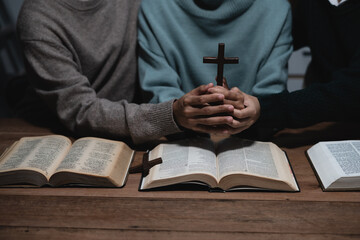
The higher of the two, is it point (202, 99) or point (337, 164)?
point (202, 99)

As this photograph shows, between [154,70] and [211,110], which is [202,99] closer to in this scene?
[211,110]

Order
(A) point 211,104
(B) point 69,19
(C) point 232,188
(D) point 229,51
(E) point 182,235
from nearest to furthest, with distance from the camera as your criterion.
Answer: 1. (E) point 182,235
2. (C) point 232,188
3. (A) point 211,104
4. (B) point 69,19
5. (D) point 229,51

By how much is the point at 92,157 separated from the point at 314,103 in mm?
751

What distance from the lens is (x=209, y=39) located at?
4.13 ft

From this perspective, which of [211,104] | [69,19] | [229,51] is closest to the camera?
[211,104]

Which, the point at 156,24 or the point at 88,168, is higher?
the point at 156,24

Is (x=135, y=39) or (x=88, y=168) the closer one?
(x=88, y=168)

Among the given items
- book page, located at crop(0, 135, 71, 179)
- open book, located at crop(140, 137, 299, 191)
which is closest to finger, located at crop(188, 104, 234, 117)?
open book, located at crop(140, 137, 299, 191)

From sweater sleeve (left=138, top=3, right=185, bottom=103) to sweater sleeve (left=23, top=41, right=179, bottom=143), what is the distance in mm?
110

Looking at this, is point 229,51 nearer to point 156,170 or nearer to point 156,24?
point 156,24

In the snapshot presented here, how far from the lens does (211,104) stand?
1.00m

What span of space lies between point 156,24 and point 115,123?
1.42 feet

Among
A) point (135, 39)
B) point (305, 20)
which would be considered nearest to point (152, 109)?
point (135, 39)

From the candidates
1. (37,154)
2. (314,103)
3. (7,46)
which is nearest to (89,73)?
(37,154)
